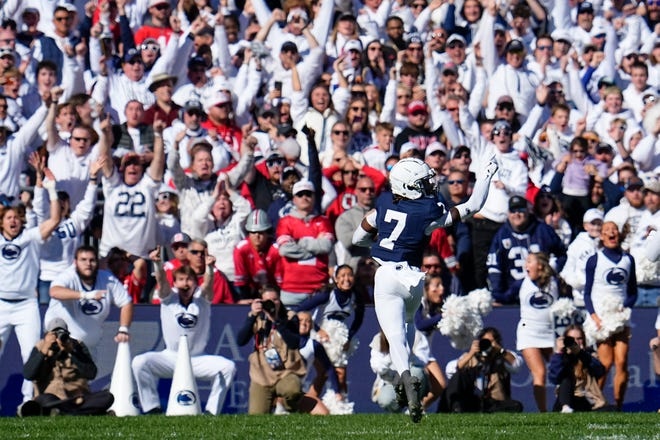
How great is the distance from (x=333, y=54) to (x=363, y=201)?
3675 millimetres

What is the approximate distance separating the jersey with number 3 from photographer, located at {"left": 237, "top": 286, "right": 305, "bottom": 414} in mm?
1854

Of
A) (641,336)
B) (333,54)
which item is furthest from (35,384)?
(333,54)

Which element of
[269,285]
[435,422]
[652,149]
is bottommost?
[435,422]

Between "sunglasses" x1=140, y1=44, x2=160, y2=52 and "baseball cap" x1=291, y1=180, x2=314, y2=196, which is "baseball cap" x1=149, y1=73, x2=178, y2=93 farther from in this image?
"baseball cap" x1=291, y1=180, x2=314, y2=196

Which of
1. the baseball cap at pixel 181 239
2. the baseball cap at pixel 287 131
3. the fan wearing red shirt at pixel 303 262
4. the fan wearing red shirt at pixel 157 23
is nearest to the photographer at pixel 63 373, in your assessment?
the baseball cap at pixel 181 239

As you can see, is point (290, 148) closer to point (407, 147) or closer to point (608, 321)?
point (407, 147)

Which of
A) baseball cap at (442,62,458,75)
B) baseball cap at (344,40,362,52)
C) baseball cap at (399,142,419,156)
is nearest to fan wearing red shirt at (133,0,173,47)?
baseball cap at (344,40,362,52)

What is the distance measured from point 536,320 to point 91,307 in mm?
4141

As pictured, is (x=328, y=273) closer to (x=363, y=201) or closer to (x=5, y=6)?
(x=363, y=201)

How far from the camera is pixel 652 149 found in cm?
1684

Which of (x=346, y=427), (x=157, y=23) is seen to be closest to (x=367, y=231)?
(x=346, y=427)

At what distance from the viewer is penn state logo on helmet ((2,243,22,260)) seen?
13.8 m

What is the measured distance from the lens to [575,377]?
43.4 feet

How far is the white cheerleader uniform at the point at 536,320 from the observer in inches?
545
